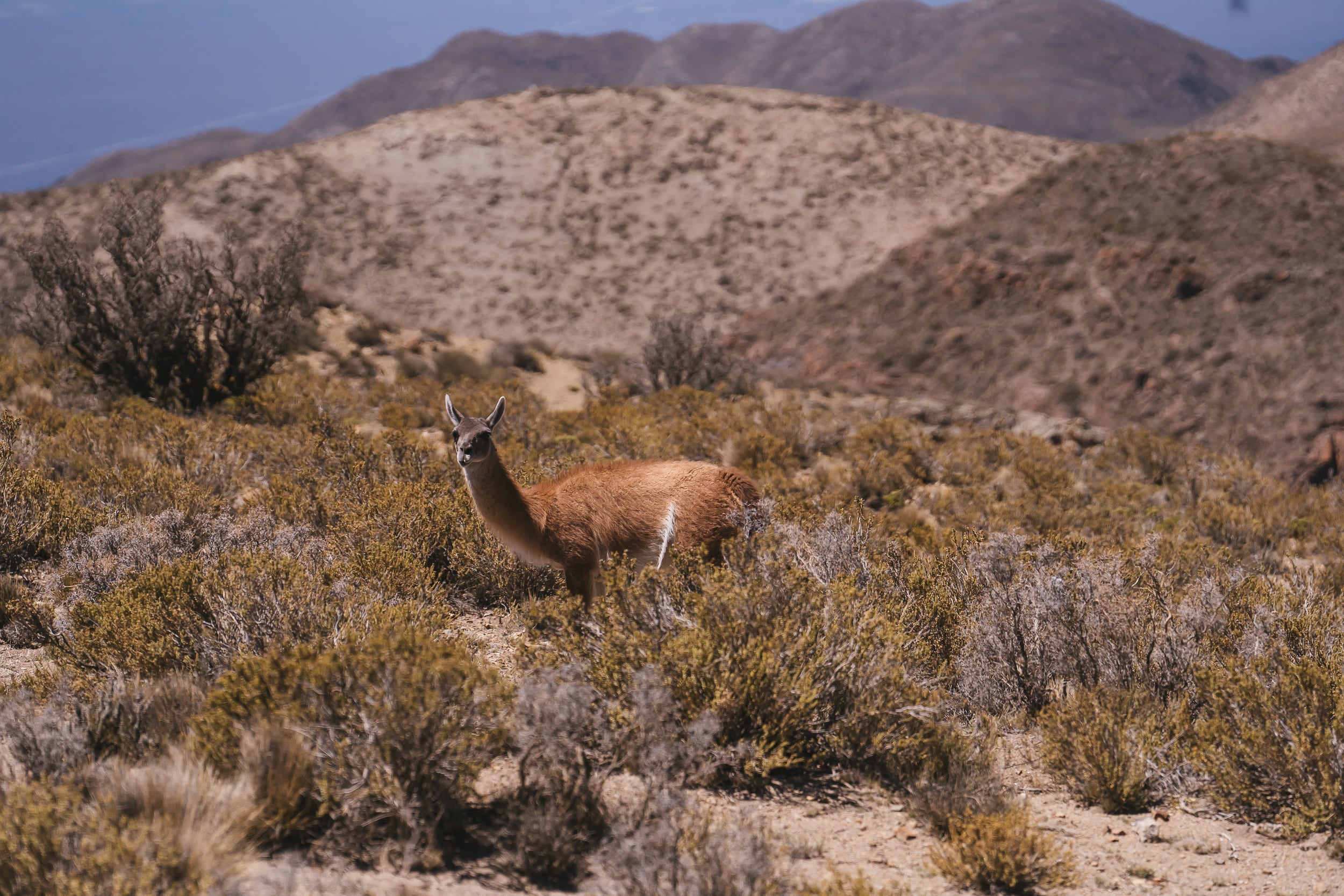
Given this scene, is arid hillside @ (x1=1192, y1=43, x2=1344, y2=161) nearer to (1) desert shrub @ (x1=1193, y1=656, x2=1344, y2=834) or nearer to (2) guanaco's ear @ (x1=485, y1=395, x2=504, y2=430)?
(1) desert shrub @ (x1=1193, y1=656, x2=1344, y2=834)

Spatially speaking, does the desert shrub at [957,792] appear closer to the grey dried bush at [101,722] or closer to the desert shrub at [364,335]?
the grey dried bush at [101,722]

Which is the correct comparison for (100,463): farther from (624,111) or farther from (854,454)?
(624,111)

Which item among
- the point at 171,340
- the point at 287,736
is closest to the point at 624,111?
the point at 171,340

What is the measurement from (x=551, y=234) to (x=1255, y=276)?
30.4m

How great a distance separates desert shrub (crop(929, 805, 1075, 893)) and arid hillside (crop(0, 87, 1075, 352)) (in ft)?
110

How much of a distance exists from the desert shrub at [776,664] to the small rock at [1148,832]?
83 centimetres

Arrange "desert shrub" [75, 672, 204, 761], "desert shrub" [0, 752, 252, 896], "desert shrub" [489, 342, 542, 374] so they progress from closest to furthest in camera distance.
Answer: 1. "desert shrub" [0, 752, 252, 896]
2. "desert shrub" [75, 672, 204, 761]
3. "desert shrub" [489, 342, 542, 374]

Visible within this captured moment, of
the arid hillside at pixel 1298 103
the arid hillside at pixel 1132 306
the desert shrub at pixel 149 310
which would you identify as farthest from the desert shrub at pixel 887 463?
the arid hillside at pixel 1298 103

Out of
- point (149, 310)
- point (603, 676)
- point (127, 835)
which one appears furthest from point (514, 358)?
point (127, 835)

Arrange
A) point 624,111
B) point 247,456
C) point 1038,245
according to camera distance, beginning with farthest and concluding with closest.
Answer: point 624,111, point 1038,245, point 247,456

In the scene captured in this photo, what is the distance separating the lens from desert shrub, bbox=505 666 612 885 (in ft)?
10.8

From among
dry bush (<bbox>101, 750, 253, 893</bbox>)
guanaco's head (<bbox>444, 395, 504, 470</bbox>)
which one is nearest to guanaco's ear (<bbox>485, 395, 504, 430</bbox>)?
guanaco's head (<bbox>444, 395, 504, 470</bbox>)

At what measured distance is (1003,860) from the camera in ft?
11.3

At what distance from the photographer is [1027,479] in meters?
11.3
